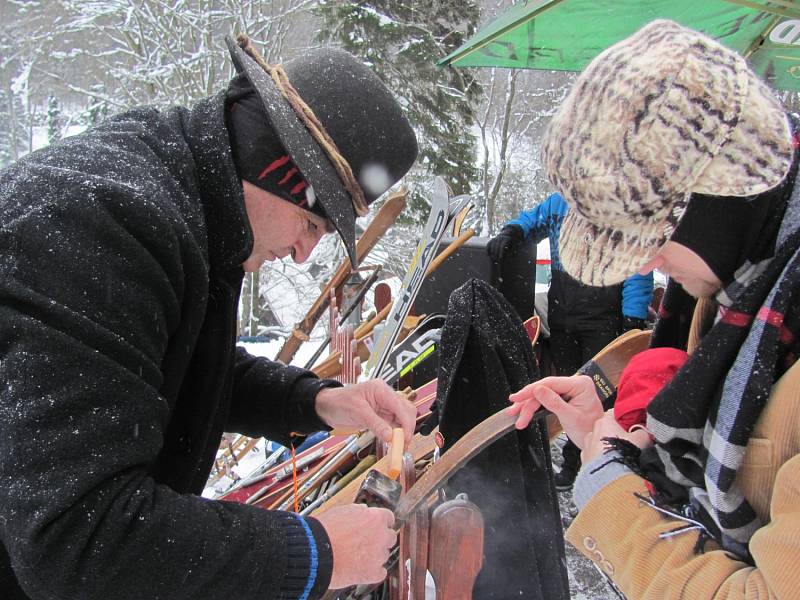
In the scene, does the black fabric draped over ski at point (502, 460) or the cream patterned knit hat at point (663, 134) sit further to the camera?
the black fabric draped over ski at point (502, 460)

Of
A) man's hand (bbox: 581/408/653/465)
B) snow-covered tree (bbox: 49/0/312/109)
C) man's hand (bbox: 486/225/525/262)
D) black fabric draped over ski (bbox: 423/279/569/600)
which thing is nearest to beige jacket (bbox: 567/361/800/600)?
man's hand (bbox: 581/408/653/465)

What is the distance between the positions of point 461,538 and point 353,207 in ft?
2.93

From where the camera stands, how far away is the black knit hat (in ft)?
3.64

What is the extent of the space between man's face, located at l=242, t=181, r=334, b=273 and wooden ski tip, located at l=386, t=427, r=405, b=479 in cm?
58

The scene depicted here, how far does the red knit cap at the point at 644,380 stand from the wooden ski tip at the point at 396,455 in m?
0.59

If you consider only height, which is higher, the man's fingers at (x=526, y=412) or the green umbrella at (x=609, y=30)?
the green umbrella at (x=609, y=30)

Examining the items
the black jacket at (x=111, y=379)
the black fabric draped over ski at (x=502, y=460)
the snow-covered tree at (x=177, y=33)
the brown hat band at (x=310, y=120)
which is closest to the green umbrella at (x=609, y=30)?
the black fabric draped over ski at (x=502, y=460)

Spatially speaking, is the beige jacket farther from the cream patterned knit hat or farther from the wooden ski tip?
the wooden ski tip

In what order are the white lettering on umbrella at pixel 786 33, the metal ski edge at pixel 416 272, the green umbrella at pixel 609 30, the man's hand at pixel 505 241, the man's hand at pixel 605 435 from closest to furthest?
the man's hand at pixel 605 435 < the metal ski edge at pixel 416 272 < the green umbrella at pixel 609 30 < the white lettering on umbrella at pixel 786 33 < the man's hand at pixel 505 241

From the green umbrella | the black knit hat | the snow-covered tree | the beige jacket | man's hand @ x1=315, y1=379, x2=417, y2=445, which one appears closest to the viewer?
the beige jacket

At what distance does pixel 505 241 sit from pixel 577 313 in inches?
29.5

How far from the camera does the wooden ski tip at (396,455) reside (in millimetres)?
1403

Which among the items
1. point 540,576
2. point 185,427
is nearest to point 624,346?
point 540,576

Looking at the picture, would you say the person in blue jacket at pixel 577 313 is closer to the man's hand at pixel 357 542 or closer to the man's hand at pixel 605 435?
the man's hand at pixel 605 435
